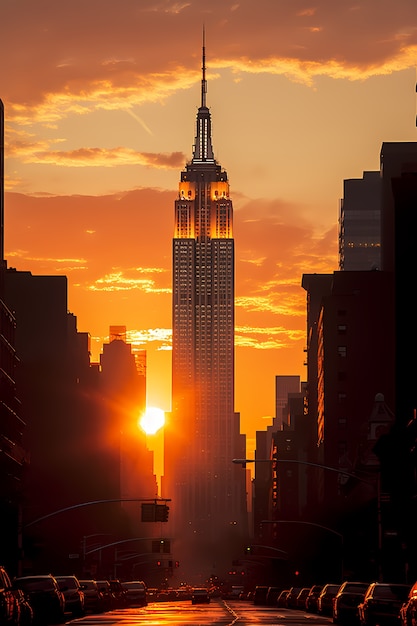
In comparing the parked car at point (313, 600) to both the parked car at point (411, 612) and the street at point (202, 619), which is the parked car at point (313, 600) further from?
the parked car at point (411, 612)

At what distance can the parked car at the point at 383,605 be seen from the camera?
180 ft

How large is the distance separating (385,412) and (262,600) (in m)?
24.8

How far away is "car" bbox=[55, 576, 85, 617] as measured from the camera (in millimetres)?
74000

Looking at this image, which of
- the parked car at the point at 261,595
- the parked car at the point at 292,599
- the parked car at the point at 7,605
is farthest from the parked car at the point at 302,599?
the parked car at the point at 7,605

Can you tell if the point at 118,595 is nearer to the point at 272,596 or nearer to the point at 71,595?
the point at 272,596

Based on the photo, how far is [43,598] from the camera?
63.9 m

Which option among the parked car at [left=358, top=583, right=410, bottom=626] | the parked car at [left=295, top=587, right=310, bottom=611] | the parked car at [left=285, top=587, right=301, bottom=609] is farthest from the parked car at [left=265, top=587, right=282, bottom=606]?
the parked car at [left=358, top=583, right=410, bottom=626]

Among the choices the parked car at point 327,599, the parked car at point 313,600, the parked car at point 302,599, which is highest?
the parked car at point 327,599

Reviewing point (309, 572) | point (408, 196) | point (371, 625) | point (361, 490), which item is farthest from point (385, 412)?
point (371, 625)

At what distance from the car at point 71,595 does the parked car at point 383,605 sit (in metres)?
19.9

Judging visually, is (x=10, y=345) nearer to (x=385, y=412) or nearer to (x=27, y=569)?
(x=27, y=569)

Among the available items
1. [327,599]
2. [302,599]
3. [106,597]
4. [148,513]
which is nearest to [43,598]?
[327,599]

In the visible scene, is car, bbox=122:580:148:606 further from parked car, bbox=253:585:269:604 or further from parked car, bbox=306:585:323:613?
parked car, bbox=253:585:269:604

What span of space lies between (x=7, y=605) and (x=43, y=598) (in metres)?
16.6
